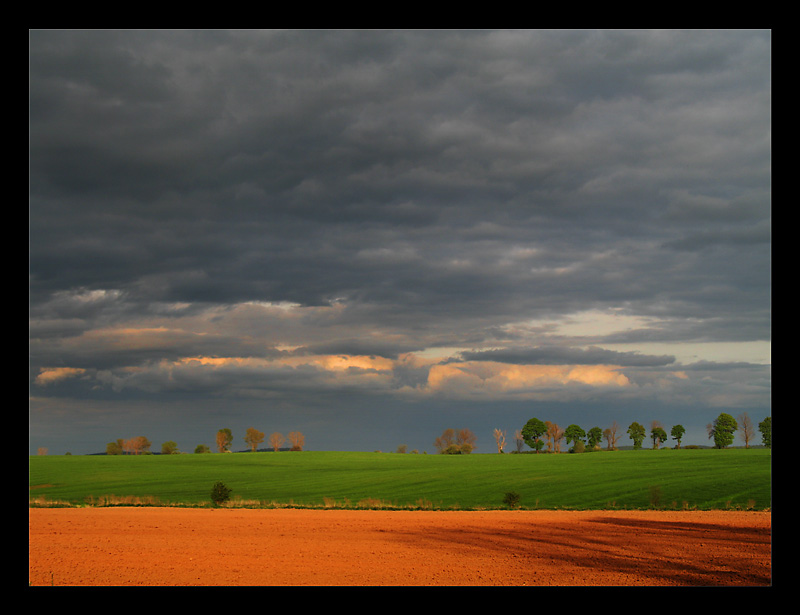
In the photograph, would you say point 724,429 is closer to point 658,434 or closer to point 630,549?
point 658,434

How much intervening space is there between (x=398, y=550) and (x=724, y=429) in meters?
120

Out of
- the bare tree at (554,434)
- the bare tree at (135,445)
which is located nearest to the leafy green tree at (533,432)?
the bare tree at (554,434)

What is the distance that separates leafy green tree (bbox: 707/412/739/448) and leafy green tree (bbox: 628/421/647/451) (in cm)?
1381

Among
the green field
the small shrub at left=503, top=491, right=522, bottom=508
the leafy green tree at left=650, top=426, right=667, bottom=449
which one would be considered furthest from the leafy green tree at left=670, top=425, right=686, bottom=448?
the small shrub at left=503, top=491, right=522, bottom=508

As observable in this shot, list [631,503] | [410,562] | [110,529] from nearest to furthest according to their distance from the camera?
[410,562] → [110,529] → [631,503]

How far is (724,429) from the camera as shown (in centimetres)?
11631

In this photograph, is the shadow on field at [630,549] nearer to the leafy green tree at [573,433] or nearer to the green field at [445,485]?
the green field at [445,485]

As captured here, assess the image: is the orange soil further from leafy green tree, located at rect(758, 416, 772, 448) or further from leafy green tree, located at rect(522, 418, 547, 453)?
leafy green tree, located at rect(522, 418, 547, 453)

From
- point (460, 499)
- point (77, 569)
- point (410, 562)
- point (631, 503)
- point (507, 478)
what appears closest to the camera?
point (77, 569)
